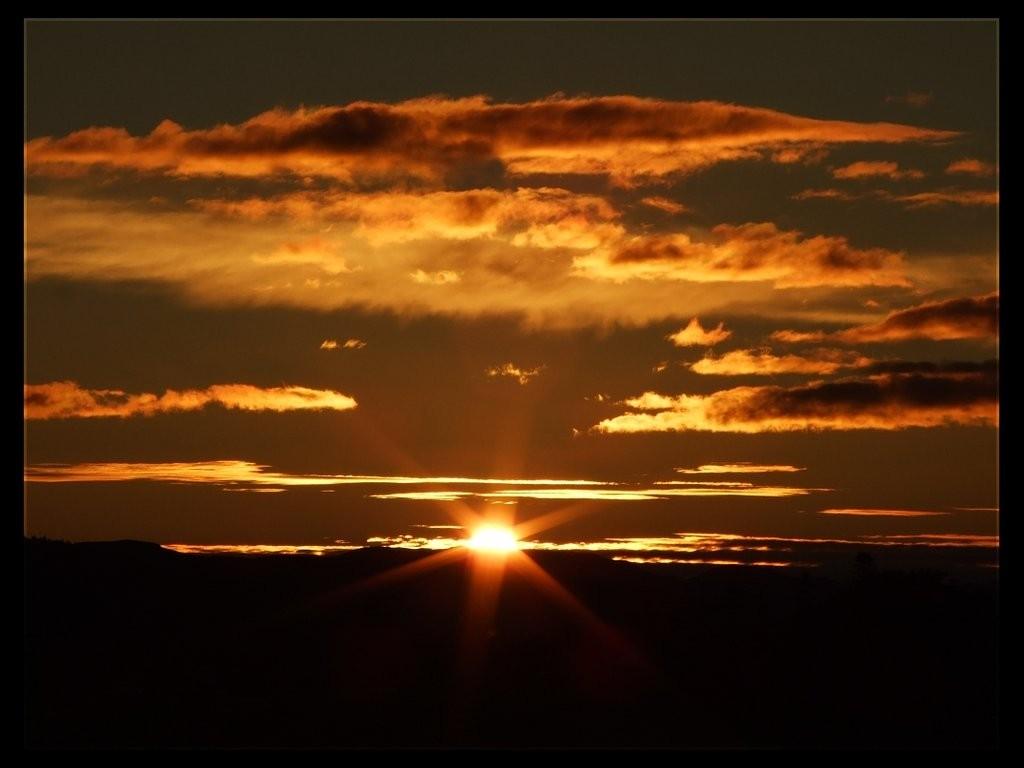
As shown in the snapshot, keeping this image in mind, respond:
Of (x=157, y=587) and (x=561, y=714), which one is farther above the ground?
(x=157, y=587)

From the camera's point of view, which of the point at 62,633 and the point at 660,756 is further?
the point at 62,633

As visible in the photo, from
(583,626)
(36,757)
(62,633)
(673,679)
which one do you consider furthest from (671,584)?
(36,757)

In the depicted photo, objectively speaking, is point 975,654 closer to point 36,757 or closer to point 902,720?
point 902,720

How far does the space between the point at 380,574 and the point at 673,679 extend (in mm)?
25216

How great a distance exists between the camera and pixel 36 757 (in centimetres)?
3822

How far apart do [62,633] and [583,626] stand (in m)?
37.4

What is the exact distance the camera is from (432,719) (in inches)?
3563

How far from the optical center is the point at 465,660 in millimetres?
99875

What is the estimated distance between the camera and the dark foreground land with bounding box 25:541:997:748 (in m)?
87.4

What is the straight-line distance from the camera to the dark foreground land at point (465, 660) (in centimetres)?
8738
